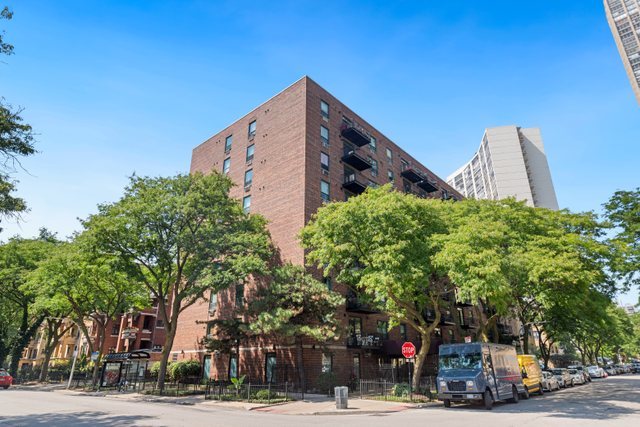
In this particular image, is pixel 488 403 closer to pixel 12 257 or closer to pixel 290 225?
pixel 290 225

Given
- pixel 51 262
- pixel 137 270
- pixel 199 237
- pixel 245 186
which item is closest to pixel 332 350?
pixel 199 237

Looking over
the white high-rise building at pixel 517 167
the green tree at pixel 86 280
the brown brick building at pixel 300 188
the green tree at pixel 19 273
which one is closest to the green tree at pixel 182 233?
the green tree at pixel 86 280

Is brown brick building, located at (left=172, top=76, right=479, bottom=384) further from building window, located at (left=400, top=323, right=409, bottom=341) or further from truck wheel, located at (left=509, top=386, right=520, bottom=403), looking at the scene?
truck wheel, located at (left=509, top=386, right=520, bottom=403)

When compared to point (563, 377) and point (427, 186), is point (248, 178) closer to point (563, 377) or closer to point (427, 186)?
point (427, 186)

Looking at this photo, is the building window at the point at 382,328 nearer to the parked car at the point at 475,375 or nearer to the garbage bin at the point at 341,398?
the parked car at the point at 475,375

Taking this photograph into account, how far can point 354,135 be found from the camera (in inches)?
1414

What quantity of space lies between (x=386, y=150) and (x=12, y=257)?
39.1 metres

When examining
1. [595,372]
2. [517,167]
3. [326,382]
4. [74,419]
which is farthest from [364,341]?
[517,167]

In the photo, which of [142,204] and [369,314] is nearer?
[142,204]

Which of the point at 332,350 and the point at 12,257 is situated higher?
the point at 12,257

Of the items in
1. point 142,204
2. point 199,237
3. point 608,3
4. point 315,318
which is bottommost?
point 315,318

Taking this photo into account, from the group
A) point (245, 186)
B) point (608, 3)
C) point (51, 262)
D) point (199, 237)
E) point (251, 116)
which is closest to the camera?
point (199, 237)

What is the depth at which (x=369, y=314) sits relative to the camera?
3008 cm

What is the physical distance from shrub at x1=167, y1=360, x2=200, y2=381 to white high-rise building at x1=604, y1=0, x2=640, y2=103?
4534 inches
